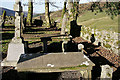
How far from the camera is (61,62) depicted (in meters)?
4.40

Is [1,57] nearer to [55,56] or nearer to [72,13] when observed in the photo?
[55,56]

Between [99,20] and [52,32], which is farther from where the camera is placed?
[99,20]

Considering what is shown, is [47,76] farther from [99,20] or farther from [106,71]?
[99,20]

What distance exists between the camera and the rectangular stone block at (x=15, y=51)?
6.15 metres

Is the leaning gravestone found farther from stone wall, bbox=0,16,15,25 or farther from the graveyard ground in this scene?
stone wall, bbox=0,16,15,25

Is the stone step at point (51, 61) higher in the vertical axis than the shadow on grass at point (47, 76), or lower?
higher

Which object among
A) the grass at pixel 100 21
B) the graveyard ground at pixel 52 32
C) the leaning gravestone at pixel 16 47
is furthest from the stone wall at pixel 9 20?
the leaning gravestone at pixel 16 47

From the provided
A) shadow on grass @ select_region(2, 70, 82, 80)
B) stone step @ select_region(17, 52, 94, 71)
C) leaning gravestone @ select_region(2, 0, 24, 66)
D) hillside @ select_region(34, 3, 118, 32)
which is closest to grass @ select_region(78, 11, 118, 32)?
hillside @ select_region(34, 3, 118, 32)

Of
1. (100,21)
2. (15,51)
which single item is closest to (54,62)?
(15,51)

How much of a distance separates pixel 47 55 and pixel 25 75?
1.25 meters

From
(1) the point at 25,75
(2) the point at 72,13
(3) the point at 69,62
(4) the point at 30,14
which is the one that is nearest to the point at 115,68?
(3) the point at 69,62

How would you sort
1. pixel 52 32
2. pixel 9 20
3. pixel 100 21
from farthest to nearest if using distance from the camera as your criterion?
pixel 9 20
pixel 100 21
pixel 52 32

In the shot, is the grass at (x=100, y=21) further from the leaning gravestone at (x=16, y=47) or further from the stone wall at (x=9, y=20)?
the stone wall at (x=9, y=20)

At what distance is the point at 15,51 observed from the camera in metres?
6.27
